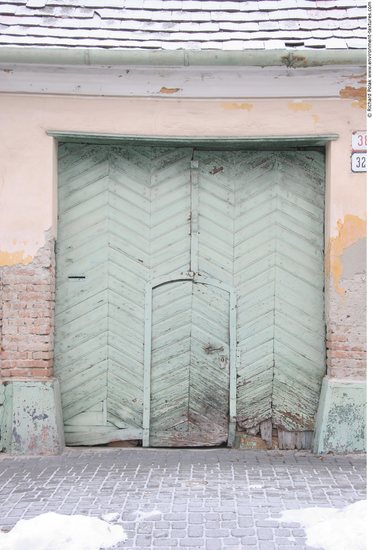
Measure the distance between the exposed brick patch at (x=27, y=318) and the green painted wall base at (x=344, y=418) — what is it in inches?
94.0

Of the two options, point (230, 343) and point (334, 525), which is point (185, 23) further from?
point (334, 525)

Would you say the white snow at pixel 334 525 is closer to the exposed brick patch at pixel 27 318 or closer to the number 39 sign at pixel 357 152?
the exposed brick patch at pixel 27 318

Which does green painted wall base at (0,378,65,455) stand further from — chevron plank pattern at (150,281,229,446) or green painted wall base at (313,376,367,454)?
green painted wall base at (313,376,367,454)

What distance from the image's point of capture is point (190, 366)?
5887mm

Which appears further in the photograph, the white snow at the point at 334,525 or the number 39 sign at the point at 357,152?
the number 39 sign at the point at 357,152

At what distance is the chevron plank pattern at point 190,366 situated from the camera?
588 cm

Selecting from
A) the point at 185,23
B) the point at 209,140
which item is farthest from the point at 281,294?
the point at 185,23

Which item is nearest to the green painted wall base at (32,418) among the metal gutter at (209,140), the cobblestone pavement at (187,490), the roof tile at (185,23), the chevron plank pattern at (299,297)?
the cobblestone pavement at (187,490)

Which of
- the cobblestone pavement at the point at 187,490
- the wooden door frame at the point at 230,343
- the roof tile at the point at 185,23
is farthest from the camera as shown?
the wooden door frame at the point at 230,343

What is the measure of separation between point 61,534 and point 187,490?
1127 millimetres

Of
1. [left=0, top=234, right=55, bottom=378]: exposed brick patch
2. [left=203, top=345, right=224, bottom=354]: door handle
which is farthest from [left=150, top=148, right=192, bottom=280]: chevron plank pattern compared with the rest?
[left=0, top=234, right=55, bottom=378]: exposed brick patch

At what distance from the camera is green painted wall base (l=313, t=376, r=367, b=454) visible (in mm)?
5496

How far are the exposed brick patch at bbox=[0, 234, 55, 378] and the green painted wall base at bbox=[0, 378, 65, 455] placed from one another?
0.41ft

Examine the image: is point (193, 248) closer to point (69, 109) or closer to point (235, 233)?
point (235, 233)
